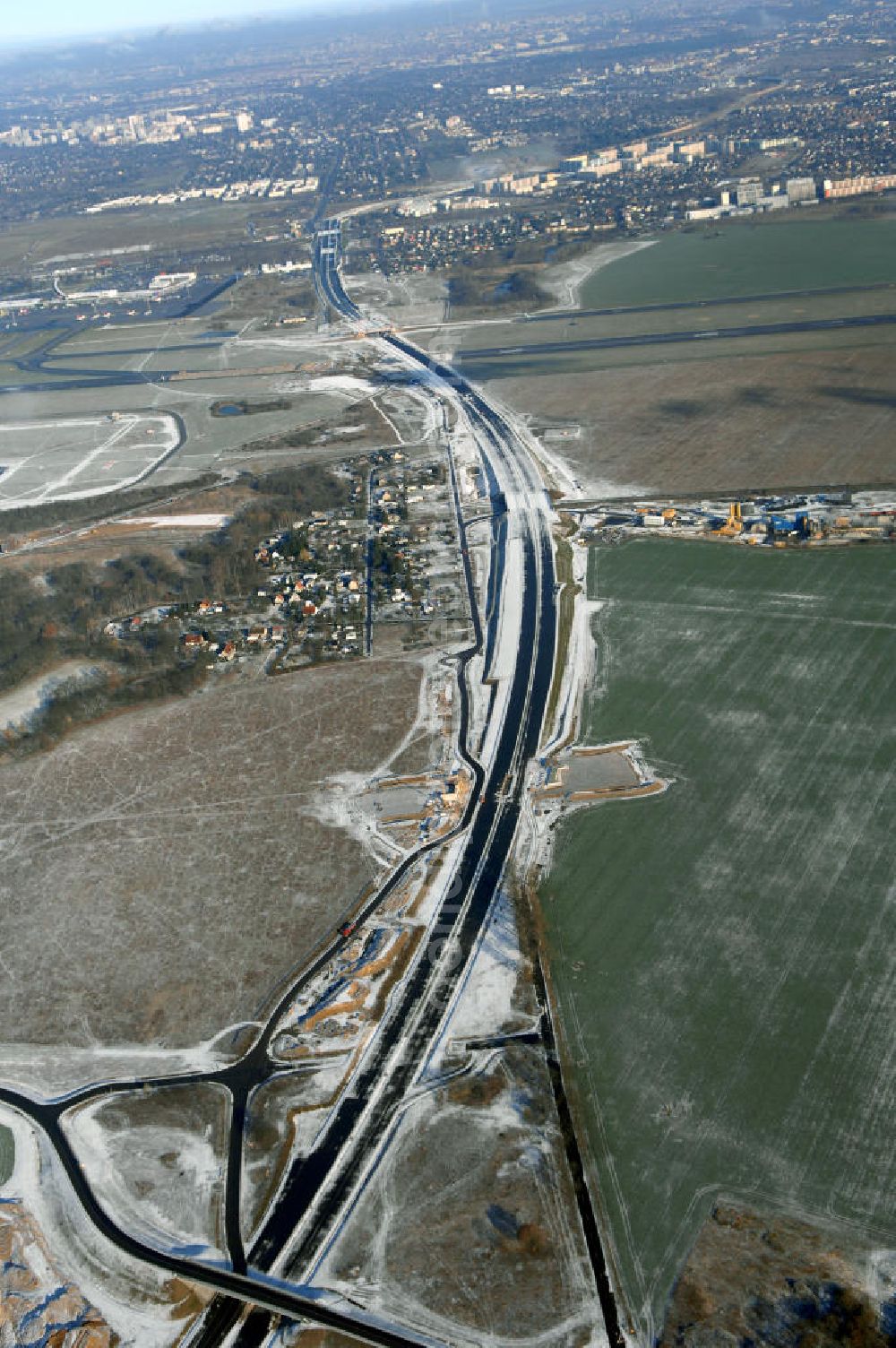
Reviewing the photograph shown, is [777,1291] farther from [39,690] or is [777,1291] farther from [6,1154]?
[39,690]

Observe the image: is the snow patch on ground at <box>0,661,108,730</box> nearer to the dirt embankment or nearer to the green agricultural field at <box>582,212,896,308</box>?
the dirt embankment

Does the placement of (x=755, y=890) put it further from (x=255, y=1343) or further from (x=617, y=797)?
(x=255, y=1343)

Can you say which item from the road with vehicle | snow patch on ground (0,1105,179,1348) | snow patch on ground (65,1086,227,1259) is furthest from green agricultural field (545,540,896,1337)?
snow patch on ground (0,1105,179,1348)

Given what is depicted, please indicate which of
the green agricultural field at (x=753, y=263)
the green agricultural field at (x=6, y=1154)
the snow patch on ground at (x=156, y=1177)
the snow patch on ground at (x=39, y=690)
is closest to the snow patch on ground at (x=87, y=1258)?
the green agricultural field at (x=6, y=1154)

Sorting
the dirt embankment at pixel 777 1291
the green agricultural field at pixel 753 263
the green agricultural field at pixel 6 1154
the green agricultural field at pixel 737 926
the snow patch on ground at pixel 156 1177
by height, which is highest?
the green agricultural field at pixel 753 263

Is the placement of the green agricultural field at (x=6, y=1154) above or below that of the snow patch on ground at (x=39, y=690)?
below

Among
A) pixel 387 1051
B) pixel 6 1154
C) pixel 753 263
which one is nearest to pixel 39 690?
pixel 6 1154

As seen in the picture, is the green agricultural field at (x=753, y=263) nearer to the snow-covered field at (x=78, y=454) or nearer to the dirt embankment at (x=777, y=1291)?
the snow-covered field at (x=78, y=454)
